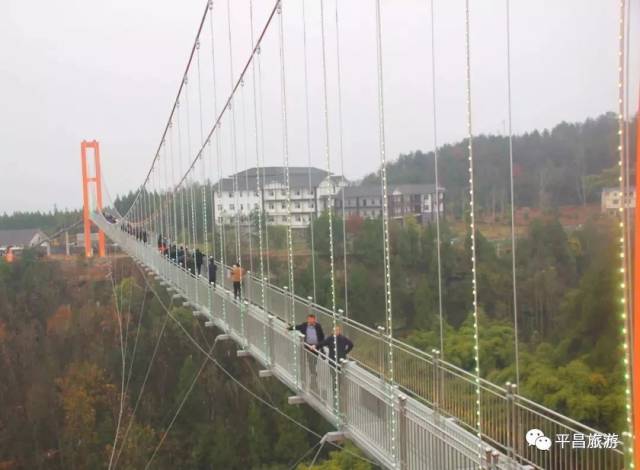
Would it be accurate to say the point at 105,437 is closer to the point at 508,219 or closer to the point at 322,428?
the point at 322,428

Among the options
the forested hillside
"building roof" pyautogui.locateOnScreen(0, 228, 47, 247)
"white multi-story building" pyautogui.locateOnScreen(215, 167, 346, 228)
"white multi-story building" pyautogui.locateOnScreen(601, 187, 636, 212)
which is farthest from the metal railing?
"building roof" pyautogui.locateOnScreen(0, 228, 47, 247)

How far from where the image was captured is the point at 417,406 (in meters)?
4.05

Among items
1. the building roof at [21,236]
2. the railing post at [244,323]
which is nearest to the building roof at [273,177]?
the railing post at [244,323]

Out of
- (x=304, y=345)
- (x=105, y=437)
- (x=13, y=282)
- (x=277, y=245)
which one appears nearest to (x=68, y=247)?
(x=13, y=282)

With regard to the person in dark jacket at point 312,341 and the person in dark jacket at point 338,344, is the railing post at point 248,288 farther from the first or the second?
the person in dark jacket at point 338,344

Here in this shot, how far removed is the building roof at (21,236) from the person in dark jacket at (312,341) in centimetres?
3938

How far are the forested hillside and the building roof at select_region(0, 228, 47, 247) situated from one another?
39.3 ft

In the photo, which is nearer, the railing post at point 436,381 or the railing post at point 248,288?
the railing post at point 436,381

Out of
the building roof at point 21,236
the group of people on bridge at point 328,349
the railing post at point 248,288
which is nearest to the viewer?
the group of people on bridge at point 328,349

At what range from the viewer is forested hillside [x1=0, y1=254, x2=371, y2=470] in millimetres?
22219

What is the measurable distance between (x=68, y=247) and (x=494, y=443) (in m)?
36.1

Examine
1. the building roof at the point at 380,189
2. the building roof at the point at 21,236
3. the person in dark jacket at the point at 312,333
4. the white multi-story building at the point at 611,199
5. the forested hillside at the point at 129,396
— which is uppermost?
the building roof at the point at 380,189

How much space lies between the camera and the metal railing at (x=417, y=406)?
3021mm

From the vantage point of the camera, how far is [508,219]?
3480mm
